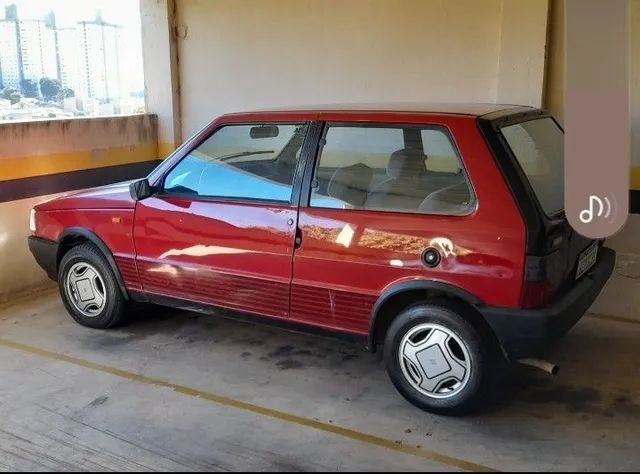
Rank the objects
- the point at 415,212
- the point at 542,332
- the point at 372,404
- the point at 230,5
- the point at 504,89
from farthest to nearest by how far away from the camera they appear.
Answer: the point at 230,5 < the point at 504,89 < the point at 372,404 < the point at 415,212 < the point at 542,332

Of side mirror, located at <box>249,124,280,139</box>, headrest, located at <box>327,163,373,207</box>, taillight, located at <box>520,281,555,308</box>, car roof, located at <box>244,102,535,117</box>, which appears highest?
car roof, located at <box>244,102,535,117</box>

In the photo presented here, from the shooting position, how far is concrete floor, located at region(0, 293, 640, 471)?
3188 millimetres

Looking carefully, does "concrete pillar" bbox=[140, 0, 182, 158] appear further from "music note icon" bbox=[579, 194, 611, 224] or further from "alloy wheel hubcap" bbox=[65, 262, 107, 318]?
"music note icon" bbox=[579, 194, 611, 224]

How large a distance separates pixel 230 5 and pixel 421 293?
4.02 metres

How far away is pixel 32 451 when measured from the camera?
10.7ft

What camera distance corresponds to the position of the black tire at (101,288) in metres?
4.67

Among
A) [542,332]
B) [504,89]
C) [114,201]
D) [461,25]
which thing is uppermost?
[461,25]

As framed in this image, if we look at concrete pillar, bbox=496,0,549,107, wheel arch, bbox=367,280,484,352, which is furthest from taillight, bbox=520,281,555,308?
concrete pillar, bbox=496,0,549,107

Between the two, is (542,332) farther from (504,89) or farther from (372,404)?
(504,89)

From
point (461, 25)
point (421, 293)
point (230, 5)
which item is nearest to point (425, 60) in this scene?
point (461, 25)

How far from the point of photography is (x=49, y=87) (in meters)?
6.23

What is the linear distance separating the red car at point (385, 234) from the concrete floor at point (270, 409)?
0.34 meters

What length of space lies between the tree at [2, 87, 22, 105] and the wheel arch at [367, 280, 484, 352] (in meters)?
4.04

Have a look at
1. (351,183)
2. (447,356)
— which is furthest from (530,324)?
(351,183)
